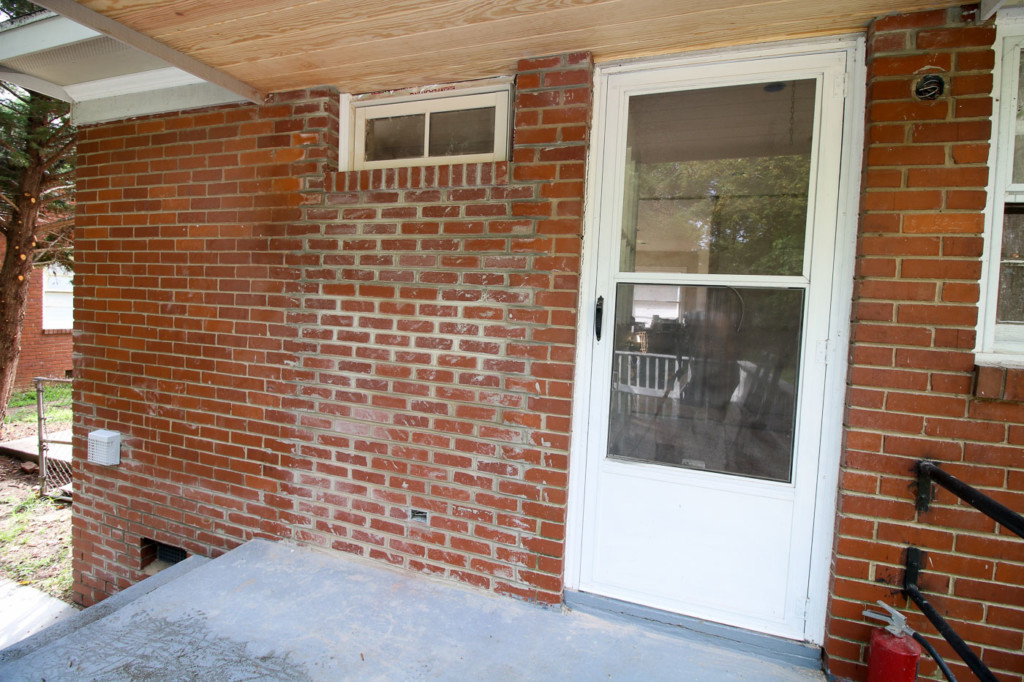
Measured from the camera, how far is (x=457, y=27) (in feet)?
6.13

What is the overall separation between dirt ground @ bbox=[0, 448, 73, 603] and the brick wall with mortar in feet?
16.9

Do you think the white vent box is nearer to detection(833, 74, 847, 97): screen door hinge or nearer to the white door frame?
the white door frame

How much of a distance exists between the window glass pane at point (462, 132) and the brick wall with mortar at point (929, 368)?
1.61 m

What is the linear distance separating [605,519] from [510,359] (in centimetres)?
88

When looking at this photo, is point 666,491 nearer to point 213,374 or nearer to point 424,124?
point 424,124

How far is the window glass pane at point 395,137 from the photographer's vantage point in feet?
8.09

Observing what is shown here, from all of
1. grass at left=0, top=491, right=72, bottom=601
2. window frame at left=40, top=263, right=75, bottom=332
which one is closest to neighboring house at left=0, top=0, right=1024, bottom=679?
grass at left=0, top=491, right=72, bottom=601

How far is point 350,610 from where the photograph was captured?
2074 mm

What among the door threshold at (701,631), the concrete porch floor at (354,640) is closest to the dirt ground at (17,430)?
the concrete porch floor at (354,640)

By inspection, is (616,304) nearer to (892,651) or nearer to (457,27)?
(457,27)

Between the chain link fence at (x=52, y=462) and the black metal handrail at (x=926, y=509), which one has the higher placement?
the black metal handrail at (x=926, y=509)

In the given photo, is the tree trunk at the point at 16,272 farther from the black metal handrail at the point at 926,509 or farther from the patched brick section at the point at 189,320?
the black metal handrail at the point at 926,509

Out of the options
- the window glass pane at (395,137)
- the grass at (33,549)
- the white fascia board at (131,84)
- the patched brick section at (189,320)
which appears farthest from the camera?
the grass at (33,549)

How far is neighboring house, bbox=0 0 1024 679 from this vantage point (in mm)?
1680
